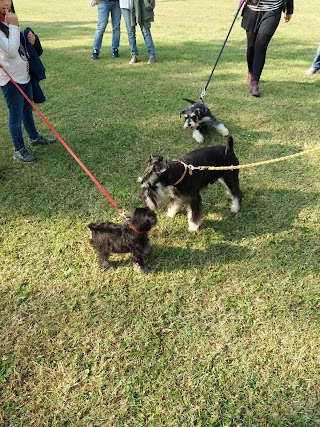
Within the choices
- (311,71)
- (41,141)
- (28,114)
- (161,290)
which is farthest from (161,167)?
(311,71)

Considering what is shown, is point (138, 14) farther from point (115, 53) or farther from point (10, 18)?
point (10, 18)

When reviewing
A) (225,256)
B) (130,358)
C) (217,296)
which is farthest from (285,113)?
(130,358)

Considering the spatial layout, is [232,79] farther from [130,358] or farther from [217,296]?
[130,358]

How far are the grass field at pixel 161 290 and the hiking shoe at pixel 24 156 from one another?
4.2 inches

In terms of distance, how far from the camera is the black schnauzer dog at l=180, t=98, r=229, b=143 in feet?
18.3

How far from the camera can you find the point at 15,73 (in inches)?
173

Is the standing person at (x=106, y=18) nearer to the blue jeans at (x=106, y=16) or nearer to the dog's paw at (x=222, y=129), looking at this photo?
the blue jeans at (x=106, y=16)

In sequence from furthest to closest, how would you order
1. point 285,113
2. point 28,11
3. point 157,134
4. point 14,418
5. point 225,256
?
point 28,11, point 285,113, point 157,134, point 225,256, point 14,418

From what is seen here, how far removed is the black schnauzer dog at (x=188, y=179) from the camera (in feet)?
11.1

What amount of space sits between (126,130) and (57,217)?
2.55 m

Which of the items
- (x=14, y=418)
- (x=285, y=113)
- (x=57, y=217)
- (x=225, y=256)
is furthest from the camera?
(x=285, y=113)

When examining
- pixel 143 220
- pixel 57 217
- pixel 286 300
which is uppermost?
pixel 143 220

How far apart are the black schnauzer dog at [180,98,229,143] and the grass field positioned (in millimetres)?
235

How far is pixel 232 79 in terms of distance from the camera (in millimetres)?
8289
